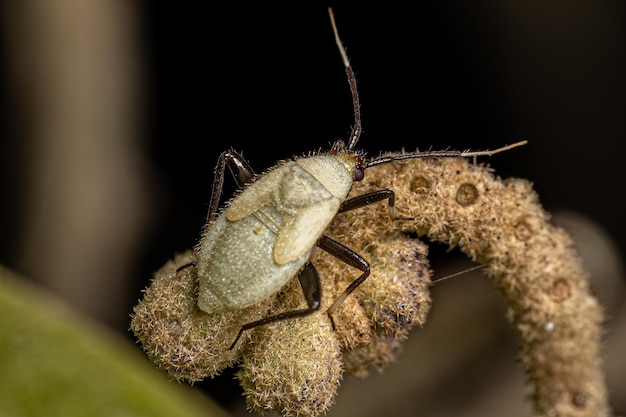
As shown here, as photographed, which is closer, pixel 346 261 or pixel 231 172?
pixel 346 261

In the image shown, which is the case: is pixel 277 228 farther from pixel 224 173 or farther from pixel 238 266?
pixel 224 173

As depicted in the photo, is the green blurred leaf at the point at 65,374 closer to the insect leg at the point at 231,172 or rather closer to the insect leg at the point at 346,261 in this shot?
the insect leg at the point at 346,261

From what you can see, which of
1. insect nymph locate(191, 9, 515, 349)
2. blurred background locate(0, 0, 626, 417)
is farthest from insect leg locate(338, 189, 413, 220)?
blurred background locate(0, 0, 626, 417)

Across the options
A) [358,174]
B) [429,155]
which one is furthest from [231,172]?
[429,155]

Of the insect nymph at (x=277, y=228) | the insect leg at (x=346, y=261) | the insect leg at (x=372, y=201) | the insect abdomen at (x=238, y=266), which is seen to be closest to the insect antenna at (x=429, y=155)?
the insect nymph at (x=277, y=228)

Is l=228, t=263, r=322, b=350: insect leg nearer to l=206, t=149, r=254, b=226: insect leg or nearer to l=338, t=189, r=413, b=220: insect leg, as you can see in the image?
l=338, t=189, r=413, b=220: insect leg

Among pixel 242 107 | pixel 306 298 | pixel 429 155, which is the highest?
pixel 429 155

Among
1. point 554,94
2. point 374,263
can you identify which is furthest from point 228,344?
point 554,94
